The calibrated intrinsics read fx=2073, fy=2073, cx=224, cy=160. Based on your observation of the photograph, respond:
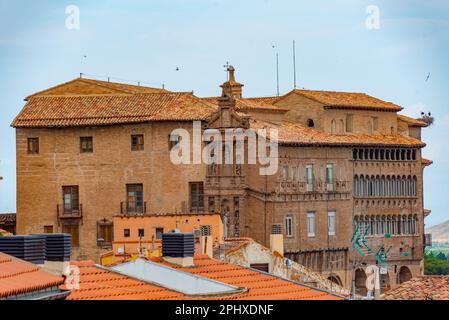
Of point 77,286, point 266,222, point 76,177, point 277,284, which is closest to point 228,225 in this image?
point 266,222

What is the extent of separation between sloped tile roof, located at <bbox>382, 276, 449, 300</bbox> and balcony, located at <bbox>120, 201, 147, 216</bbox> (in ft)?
104

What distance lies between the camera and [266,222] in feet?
294

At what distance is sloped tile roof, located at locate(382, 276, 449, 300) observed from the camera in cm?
5491

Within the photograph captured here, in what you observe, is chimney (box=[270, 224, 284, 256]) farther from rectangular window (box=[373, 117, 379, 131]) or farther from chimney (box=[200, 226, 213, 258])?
rectangular window (box=[373, 117, 379, 131])

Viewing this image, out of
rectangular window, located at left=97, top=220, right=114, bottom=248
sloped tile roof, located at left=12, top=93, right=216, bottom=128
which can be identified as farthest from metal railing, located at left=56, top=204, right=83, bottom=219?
sloped tile roof, located at left=12, top=93, right=216, bottom=128

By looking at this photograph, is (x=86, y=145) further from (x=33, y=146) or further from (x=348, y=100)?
(x=348, y=100)

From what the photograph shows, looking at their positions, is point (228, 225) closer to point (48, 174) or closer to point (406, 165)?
point (48, 174)

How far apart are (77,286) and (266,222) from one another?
2109 inches

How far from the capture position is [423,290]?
185 feet

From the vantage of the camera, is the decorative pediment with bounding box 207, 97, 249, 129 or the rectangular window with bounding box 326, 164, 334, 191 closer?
the decorative pediment with bounding box 207, 97, 249, 129

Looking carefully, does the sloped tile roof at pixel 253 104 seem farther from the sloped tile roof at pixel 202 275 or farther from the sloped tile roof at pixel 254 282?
the sloped tile roof at pixel 202 275

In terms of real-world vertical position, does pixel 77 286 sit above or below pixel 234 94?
below

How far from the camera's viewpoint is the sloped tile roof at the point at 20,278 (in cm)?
2775

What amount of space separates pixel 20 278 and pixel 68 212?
62.9 meters
